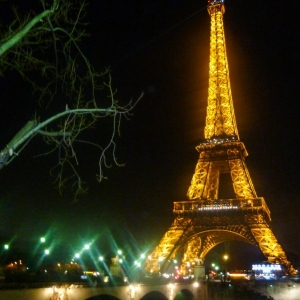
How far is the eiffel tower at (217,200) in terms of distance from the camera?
47969mm

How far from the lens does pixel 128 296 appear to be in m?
26.0

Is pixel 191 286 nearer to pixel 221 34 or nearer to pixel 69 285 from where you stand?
pixel 69 285

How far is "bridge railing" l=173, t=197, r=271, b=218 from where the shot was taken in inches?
1977

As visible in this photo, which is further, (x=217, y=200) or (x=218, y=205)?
(x=217, y=200)

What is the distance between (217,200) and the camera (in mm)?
52000

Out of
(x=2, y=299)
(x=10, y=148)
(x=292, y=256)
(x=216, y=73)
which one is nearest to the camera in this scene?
(x=10, y=148)

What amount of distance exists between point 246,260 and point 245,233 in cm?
7013

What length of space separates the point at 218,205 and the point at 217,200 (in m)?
0.72

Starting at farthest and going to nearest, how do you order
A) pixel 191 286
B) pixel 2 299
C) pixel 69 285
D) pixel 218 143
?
1. pixel 218 143
2. pixel 191 286
3. pixel 69 285
4. pixel 2 299

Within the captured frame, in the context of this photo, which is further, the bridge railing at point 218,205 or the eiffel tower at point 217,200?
the bridge railing at point 218,205

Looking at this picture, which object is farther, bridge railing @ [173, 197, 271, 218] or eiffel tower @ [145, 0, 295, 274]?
bridge railing @ [173, 197, 271, 218]

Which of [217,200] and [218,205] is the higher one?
[217,200]

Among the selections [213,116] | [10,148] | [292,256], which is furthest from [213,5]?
[292,256]

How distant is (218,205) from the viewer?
5150 centimetres
